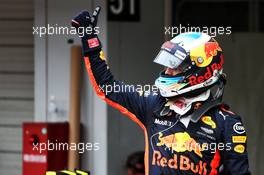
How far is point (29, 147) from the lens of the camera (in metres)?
5.56

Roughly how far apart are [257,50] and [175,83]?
3136 millimetres

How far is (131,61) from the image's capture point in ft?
19.5

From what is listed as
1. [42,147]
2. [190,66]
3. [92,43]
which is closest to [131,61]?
[42,147]

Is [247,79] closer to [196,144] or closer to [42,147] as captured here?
[42,147]

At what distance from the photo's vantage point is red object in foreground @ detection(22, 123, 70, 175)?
5.48 m

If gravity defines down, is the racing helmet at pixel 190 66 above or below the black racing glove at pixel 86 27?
below

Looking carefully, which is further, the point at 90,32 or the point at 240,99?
the point at 240,99

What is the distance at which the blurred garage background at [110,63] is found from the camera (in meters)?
5.88

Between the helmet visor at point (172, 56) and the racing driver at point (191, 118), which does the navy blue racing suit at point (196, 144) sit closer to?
the racing driver at point (191, 118)

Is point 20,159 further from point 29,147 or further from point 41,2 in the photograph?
point 41,2

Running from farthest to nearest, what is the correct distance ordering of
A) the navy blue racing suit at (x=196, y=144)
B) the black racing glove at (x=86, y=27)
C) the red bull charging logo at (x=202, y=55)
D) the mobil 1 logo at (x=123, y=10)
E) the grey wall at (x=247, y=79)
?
the grey wall at (x=247, y=79), the mobil 1 logo at (x=123, y=10), the black racing glove at (x=86, y=27), the red bull charging logo at (x=202, y=55), the navy blue racing suit at (x=196, y=144)

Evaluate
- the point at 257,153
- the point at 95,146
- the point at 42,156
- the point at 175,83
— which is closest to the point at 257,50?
the point at 257,153

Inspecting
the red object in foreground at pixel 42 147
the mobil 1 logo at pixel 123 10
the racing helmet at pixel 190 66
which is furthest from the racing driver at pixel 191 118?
the mobil 1 logo at pixel 123 10

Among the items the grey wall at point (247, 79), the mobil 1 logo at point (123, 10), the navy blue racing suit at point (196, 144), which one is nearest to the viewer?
the navy blue racing suit at point (196, 144)
